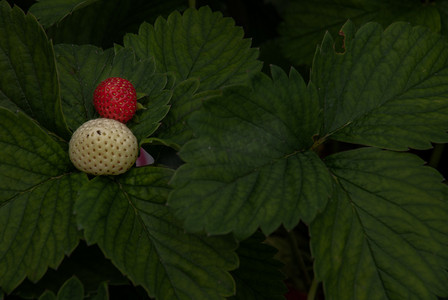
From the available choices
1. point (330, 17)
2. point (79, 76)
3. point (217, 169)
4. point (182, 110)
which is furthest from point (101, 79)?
point (330, 17)

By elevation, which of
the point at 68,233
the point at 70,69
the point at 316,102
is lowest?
the point at 68,233

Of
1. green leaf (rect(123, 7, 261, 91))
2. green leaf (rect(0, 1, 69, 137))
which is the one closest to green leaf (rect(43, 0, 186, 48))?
green leaf (rect(123, 7, 261, 91))

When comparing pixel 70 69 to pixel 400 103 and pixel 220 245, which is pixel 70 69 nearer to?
pixel 220 245

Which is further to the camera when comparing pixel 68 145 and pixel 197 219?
pixel 68 145

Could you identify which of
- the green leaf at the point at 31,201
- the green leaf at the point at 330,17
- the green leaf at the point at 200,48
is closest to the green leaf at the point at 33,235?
the green leaf at the point at 31,201

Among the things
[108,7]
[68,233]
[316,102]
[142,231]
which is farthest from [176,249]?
[108,7]

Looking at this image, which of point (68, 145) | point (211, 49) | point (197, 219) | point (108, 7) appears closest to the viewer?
point (197, 219)
